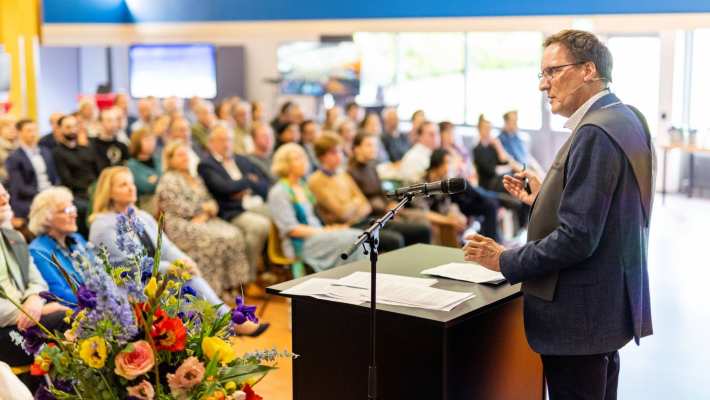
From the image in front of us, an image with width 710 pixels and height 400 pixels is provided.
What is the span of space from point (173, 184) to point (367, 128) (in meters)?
3.04

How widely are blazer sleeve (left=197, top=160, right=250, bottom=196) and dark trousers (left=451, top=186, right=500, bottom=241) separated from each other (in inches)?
79.2

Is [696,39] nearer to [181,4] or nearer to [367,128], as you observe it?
[367,128]

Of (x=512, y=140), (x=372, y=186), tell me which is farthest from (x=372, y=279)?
(x=512, y=140)

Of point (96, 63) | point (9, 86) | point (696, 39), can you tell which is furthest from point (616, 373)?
point (96, 63)

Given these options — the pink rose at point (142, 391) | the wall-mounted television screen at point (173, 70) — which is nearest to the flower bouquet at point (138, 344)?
the pink rose at point (142, 391)

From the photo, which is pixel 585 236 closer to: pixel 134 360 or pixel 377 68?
pixel 134 360

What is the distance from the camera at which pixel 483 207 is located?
759 cm

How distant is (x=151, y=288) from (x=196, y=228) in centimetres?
427

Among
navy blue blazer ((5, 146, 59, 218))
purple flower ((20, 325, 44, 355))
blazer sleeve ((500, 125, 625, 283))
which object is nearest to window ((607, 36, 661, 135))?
navy blue blazer ((5, 146, 59, 218))

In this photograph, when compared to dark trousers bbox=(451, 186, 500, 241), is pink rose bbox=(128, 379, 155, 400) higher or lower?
higher

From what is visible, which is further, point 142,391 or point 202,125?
point 202,125

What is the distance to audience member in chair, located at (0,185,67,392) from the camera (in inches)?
147

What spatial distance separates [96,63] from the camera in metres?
12.4

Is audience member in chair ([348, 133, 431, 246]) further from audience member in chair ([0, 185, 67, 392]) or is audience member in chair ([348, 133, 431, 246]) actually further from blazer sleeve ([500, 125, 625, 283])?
blazer sleeve ([500, 125, 625, 283])
